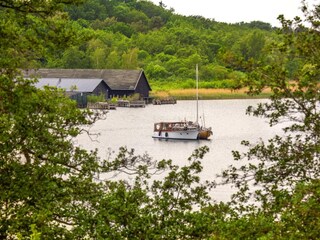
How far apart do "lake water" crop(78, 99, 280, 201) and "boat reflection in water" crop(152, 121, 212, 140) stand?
1.55 feet

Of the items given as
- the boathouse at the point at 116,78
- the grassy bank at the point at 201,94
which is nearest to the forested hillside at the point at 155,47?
the grassy bank at the point at 201,94

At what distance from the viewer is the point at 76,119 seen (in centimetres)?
816

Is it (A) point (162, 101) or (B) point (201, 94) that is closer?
(A) point (162, 101)

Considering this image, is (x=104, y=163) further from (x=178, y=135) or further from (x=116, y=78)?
(x=116, y=78)

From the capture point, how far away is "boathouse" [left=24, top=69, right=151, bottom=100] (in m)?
63.0

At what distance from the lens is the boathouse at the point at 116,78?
2480 inches

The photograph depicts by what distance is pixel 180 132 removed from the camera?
39.1 m

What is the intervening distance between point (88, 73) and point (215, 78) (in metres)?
15.9

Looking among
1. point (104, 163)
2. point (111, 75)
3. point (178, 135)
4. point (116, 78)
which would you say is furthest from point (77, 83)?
point (104, 163)

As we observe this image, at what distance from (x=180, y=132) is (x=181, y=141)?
607mm

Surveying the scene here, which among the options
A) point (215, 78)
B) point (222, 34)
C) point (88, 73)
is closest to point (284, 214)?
point (88, 73)

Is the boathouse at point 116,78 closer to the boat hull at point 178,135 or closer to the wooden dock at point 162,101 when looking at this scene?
the wooden dock at point 162,101

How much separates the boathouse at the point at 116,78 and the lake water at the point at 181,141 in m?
3.84

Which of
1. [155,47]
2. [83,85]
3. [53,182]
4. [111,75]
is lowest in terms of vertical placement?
[53,182]
